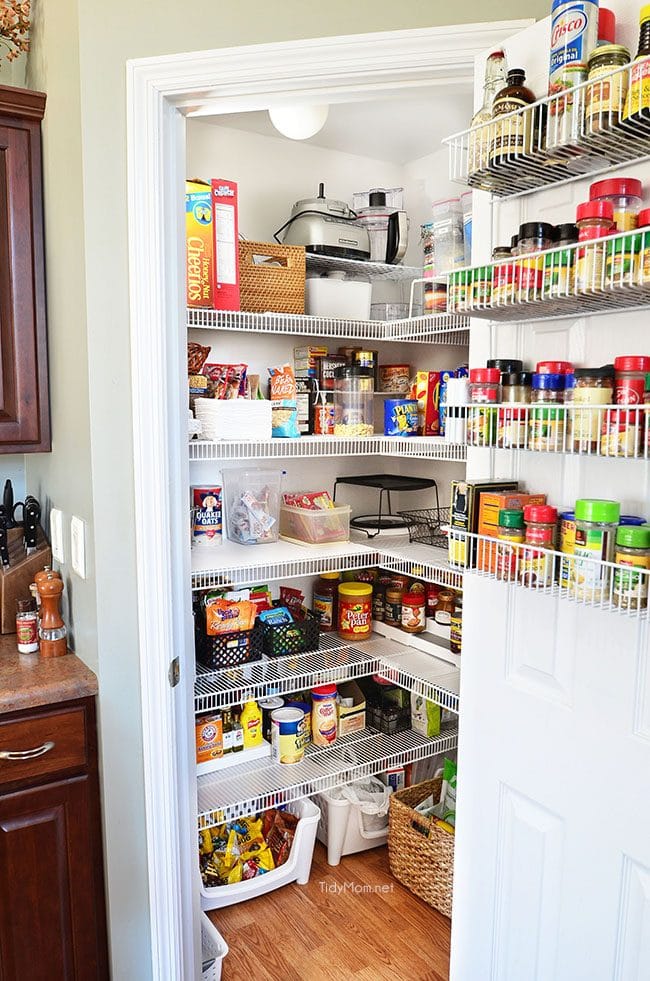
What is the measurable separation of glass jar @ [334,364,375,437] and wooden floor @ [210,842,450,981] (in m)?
1.47

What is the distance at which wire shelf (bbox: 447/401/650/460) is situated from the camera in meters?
0.88

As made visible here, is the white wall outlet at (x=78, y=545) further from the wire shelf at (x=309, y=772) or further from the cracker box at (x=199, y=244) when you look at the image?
the wire shelf at (x=309, y=772)

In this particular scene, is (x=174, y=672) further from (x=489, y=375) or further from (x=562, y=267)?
(x=562, y=267)

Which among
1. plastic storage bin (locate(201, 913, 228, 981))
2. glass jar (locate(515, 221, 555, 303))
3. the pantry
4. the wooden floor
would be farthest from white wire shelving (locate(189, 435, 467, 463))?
the wooden floor

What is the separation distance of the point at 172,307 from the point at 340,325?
2.82 ft

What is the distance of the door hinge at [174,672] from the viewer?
5.03ft

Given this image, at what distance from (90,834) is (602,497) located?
4.37 ft

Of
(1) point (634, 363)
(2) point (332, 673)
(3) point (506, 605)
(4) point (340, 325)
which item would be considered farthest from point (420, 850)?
(1) point (634, 363)

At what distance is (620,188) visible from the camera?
0.92 meters

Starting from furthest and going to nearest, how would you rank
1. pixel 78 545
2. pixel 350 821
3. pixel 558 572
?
pixel 350 821, pixel 78 545, pixel 558 572

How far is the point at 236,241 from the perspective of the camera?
6.43 ft

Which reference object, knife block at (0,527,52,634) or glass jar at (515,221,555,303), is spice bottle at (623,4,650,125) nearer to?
glass jar at (515,221,555,303)

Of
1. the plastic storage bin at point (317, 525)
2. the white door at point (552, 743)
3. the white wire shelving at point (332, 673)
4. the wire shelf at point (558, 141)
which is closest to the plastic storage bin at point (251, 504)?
the plastic storage bin at point (317, 525)

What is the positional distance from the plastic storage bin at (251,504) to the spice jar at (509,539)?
4.17 ft
